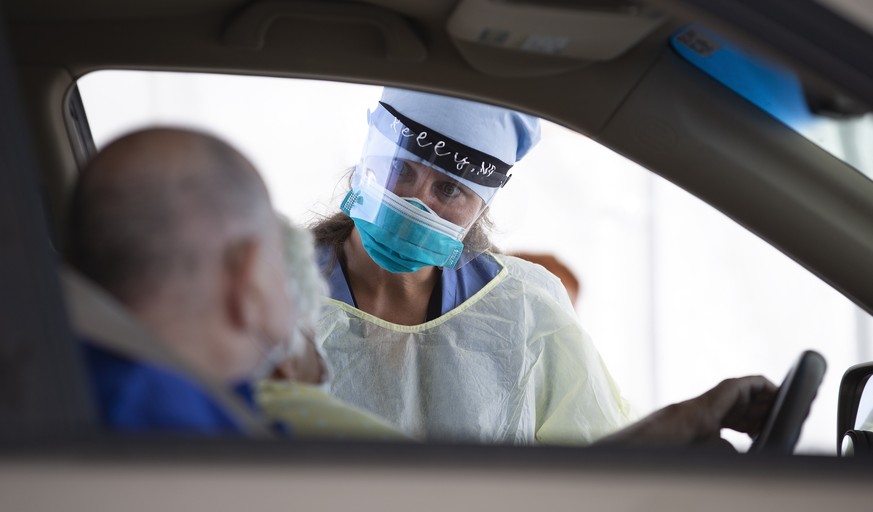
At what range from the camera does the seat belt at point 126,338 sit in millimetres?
962

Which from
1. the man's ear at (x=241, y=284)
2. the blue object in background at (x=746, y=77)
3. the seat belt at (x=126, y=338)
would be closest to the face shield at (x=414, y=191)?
the blue object in background at (x=746, y=77)

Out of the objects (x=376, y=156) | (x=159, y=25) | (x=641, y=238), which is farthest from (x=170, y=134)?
(x=641, y=238)

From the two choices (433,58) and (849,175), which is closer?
(849,175)

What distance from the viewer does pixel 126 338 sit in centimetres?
98

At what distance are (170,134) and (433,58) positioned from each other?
35.4 inches

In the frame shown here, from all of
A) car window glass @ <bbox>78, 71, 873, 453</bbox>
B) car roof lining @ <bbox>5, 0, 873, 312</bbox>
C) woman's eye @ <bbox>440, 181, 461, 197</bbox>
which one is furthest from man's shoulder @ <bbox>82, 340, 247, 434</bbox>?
car window glass @ <bbox>78, 71, 873, 453</bbox>

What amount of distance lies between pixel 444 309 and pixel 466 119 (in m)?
0.54

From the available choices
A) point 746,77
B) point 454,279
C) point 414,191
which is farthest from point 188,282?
point 454,279

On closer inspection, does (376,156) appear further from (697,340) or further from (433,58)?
(697,340)

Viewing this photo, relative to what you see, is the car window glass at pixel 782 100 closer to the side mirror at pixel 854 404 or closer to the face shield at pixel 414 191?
the side mirror at pixel 854 404

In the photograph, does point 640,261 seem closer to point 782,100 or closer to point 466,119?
point 466,119

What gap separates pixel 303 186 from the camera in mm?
7461

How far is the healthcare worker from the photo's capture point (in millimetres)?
2334

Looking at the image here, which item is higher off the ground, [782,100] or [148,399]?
[782,100]
